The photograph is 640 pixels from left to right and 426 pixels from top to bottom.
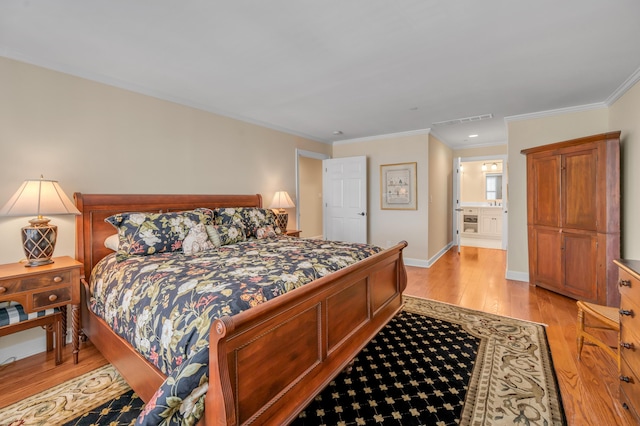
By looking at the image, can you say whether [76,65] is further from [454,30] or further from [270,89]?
[454,30]

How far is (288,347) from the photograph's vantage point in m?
1.47

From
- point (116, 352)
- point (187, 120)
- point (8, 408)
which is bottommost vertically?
point (8, 408)

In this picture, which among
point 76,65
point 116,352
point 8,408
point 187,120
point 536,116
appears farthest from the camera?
point 536,116

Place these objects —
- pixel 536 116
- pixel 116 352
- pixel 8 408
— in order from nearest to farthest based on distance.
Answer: pixel 8 408 → pixel 116 352 → pixel 536 116

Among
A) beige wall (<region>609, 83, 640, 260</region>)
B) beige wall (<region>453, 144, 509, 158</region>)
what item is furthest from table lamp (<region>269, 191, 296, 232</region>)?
beige wall (<region>453, 144, 509, 158</region>)

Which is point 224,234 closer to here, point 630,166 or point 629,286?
point 629,286

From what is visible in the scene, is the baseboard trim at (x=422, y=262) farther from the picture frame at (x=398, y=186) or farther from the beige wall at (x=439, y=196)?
the picture frame at (x=398, y=186)

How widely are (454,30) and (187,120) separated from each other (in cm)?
293

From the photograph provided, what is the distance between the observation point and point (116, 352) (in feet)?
6.21

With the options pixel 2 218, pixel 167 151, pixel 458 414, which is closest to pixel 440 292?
pixel 458 414

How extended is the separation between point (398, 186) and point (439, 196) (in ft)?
3.53

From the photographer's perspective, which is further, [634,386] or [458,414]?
[458,414]

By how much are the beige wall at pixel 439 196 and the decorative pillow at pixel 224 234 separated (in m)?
3.41

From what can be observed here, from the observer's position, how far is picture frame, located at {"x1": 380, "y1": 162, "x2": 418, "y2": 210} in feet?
16.7
